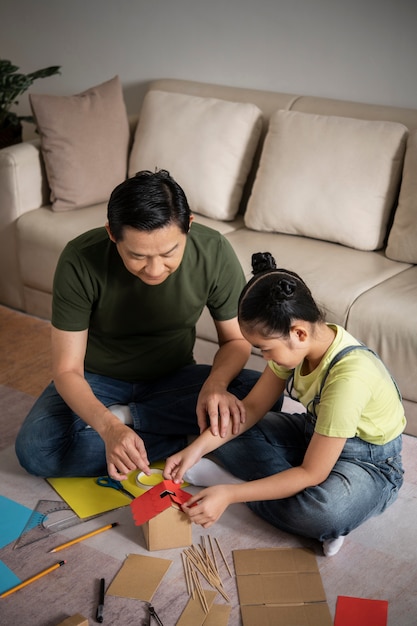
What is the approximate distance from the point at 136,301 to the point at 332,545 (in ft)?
2.56

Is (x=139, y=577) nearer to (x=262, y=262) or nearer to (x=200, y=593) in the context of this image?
(x=200, y=593)

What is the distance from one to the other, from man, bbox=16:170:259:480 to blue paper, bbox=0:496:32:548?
0.39 feet

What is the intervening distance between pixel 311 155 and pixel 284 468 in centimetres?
123

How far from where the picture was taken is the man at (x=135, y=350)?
6.04 ft

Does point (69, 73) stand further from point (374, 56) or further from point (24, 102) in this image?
point (374, 56)

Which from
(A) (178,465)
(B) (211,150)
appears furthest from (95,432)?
(B) (211,150)

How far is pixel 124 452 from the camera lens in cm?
183

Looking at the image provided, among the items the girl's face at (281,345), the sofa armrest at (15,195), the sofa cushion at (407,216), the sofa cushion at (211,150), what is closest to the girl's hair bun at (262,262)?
the girl's face at (281,345)

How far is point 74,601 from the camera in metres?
1.76

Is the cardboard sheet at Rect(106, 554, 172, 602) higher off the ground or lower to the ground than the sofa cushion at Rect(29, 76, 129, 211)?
lower

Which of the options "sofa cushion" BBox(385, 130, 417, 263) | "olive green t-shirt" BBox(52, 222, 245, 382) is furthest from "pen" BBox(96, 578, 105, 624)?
"sofa cushion" BBox(385, 130, 417, 263)

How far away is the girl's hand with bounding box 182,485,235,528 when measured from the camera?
175 cm

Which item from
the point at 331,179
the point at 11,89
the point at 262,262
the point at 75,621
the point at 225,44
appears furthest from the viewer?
the point at 11,89

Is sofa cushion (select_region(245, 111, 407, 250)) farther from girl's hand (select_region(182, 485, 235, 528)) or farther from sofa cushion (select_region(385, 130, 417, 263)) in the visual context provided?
girl's hand (select_region(182, 485, 235, 528))
